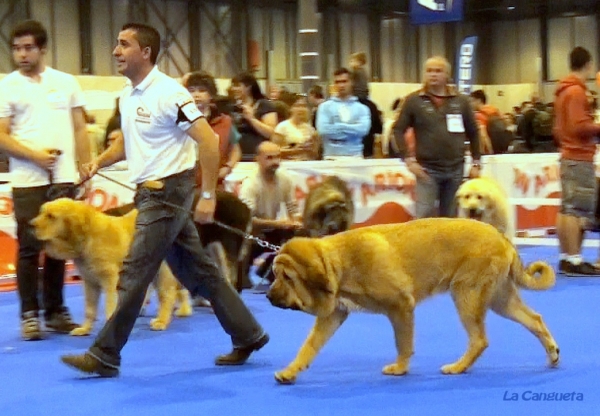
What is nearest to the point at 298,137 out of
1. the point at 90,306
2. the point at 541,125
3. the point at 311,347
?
the point at 90,306

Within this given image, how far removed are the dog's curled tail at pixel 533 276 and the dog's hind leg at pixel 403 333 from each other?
54 cm

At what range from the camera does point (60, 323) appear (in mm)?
5562

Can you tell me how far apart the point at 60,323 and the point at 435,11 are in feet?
28.9

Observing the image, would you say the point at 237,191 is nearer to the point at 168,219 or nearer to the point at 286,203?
the point at 286,203

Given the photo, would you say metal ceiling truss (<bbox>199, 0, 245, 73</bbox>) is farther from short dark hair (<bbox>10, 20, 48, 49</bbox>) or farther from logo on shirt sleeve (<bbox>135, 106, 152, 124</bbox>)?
logo on shirt sleeve (<bbox>135, 106, 152, 124</bbox>)

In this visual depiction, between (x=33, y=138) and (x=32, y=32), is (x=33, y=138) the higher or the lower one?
the lower one

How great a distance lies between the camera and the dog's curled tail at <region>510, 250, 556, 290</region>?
170 inches

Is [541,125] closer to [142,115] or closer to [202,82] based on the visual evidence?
[202,82]

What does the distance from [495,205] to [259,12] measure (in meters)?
17.9

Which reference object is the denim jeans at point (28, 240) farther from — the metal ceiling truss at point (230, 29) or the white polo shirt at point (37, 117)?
the metal ceiling truss at point (230, 29)

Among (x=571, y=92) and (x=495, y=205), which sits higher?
(x=571, y=92)

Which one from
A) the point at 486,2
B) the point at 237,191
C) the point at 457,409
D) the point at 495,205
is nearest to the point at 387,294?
the point at 457,409

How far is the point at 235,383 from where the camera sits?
419cm

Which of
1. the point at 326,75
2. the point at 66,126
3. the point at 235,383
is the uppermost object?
the point at 326,75
